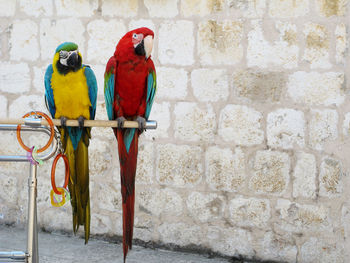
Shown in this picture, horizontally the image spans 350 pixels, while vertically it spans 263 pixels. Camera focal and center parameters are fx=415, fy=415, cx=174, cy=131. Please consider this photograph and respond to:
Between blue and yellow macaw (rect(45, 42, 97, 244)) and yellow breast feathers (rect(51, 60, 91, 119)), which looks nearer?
blue and yellow macaw (rect(45, 42, 97, 244))

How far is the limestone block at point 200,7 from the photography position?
8.68ft

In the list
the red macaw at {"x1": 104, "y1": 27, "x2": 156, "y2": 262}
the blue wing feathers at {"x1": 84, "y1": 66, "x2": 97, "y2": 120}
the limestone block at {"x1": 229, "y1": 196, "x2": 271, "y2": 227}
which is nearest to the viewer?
the red macaw at {"x1": 104, "y1": 27, "x2": 156, "y2": 262}

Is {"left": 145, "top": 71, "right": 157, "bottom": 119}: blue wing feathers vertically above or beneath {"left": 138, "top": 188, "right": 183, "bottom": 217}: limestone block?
above

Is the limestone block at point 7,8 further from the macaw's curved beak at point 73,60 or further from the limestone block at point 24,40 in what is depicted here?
the macaw's curved beak at point 73,60

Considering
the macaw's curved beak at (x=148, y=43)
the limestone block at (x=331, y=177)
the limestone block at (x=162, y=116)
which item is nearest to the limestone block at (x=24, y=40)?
the limestone block at (x=162, y=116)

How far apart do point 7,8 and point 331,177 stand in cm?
251

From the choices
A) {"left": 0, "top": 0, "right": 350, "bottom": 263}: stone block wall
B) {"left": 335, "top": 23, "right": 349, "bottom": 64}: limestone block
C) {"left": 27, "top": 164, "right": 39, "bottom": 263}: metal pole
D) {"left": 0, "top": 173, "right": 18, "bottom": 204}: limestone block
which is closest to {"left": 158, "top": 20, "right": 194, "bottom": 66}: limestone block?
{"left": 0, "top": 0, "right": 350, "bottom": 263}: stone block wall

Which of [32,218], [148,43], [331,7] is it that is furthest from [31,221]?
[331,7]

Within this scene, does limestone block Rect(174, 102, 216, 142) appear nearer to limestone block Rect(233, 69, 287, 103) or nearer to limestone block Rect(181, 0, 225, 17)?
limestone block Rect(233, 69, 287, 103)

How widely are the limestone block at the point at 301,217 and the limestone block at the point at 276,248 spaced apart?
84mm

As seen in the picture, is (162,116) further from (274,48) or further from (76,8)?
(76,8)

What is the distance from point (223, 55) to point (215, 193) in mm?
903

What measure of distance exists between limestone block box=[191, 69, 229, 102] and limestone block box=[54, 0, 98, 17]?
0.83 metres

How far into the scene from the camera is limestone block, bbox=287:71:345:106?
2.51 meters
